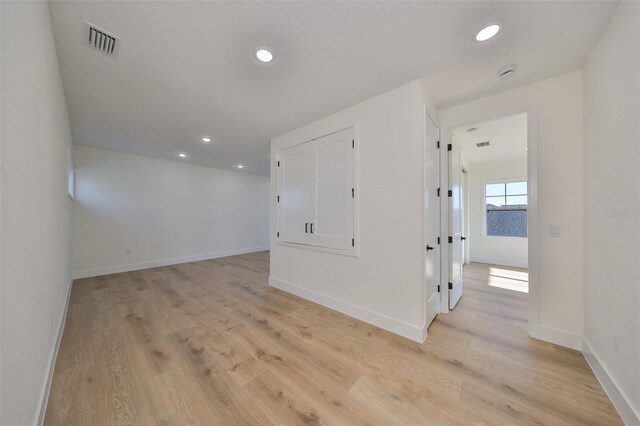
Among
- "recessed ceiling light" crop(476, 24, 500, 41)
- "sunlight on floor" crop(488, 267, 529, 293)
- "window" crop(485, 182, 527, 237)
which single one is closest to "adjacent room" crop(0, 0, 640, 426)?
"recessed ceiling light" crop(476, 24, 500, 41)

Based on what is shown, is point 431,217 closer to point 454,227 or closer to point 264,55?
point 454,227

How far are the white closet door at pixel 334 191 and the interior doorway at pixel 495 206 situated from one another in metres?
1.72

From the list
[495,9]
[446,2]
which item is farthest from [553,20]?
[446,2]

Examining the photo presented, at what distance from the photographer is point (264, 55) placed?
179 centimetres

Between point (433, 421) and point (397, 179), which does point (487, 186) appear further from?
point (433, 421)

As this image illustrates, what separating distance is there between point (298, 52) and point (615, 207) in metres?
2.52

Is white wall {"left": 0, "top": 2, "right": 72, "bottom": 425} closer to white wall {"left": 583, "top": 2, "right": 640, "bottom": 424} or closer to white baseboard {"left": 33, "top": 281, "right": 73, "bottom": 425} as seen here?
white baseboard {"left": 33, "top": 281, "right": 73, "bottom": 425}

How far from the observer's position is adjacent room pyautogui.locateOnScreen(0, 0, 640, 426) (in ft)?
4.38

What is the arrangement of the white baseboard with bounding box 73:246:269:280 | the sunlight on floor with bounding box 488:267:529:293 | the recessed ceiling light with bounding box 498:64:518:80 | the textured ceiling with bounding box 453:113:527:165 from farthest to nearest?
the white baseboard with bounding box 73:246:269:280, the sunlight on floor with bounding box 488:267:529:293, the textured ceiling with bounding box 453:113:527:165, the recessed ceiling light with bounding box 498:64:518:80

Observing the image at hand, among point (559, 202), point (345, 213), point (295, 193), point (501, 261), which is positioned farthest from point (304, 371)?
point (501, 261)

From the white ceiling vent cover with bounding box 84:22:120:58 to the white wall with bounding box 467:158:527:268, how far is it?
22.8ft

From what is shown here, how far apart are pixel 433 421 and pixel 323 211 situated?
220cm

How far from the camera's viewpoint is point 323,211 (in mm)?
2998

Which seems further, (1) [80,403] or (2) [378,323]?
(2) [378,323]
